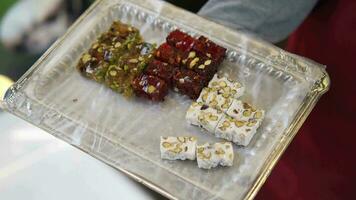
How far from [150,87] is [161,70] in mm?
51

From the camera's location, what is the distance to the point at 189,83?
3.53ft

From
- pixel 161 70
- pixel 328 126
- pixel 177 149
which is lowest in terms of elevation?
pixel 177 149

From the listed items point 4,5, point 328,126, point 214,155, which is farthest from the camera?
point 4,5

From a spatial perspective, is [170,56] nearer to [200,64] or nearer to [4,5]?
[200,64]

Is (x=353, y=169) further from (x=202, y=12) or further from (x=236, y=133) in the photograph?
(x=202, y=12)

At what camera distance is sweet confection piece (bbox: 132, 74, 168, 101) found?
3.50 ft

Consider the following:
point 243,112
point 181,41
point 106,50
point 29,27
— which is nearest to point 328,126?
point 243,112

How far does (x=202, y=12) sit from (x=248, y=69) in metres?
0.17

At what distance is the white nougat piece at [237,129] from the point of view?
39.5 inches

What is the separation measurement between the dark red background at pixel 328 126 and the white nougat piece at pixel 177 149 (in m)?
0.36

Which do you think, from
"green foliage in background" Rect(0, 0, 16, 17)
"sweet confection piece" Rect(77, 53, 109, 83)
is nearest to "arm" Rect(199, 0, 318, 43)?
"sweet confection piece" Rect(77, 53, 109, 83)

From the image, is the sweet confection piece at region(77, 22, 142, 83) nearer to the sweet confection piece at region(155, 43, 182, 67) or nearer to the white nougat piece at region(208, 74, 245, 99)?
the sweet confection piece at region(155, 43, 182, 67)

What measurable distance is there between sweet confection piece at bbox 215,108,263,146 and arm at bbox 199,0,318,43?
21cm

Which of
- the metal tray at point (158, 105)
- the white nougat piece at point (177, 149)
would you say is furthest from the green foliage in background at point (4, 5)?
the white nougat piece at point (177, 149)
